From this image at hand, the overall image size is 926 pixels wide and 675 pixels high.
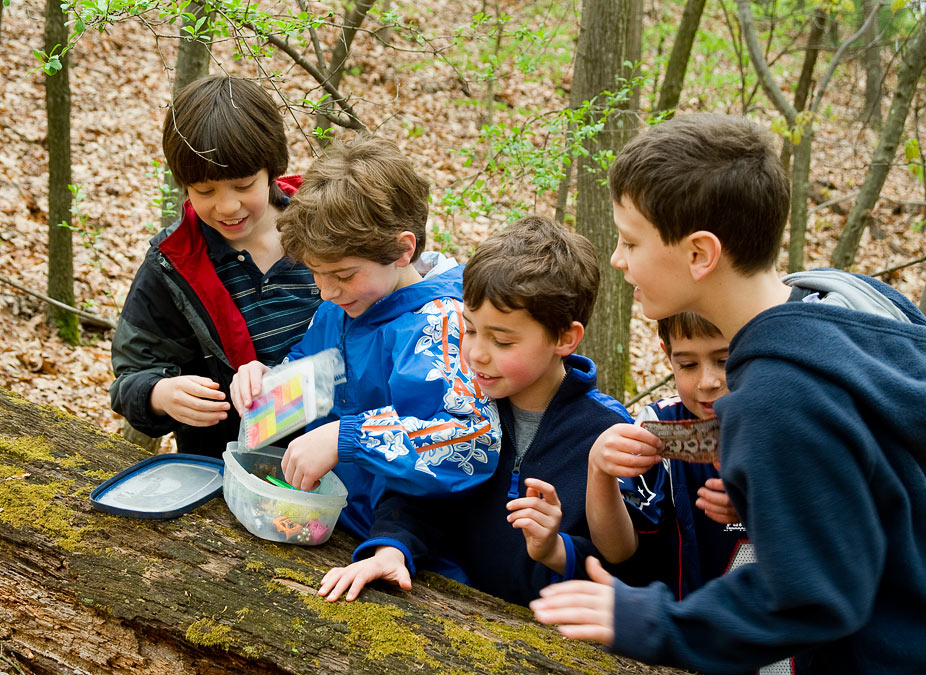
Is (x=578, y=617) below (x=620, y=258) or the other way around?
below

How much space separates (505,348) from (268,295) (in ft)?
4.02

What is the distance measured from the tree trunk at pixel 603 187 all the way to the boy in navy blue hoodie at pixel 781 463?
2.80m

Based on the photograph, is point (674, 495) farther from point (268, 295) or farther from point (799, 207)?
point (799, 207)

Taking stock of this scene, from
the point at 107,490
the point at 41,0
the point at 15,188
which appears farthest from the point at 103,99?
the point at 107,490

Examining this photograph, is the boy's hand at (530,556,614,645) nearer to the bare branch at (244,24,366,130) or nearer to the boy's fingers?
the boy's fingers

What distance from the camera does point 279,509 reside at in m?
2.60

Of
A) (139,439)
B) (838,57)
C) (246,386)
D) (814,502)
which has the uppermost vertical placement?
(838,57)

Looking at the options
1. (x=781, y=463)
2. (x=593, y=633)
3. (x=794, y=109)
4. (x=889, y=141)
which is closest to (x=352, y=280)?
(x=593, y=633)

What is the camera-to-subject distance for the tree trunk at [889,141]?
225 inches

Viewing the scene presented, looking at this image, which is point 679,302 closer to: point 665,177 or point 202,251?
point 665,177

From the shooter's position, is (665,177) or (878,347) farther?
(665,177)

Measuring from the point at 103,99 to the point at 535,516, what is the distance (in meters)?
8.85

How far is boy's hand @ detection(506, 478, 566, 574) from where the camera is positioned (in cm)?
230

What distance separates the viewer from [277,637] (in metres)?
2.21
